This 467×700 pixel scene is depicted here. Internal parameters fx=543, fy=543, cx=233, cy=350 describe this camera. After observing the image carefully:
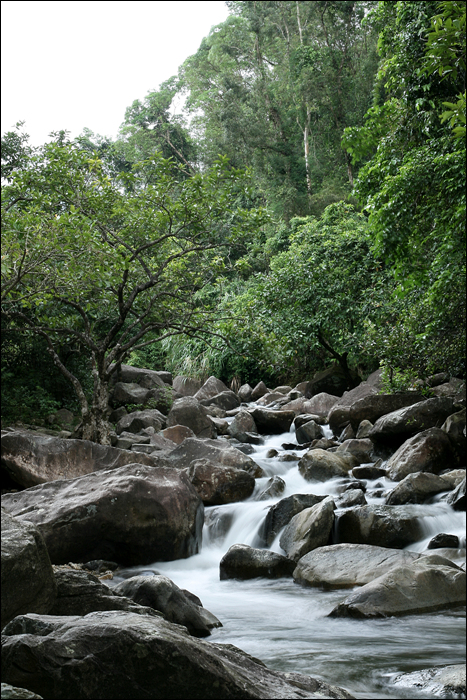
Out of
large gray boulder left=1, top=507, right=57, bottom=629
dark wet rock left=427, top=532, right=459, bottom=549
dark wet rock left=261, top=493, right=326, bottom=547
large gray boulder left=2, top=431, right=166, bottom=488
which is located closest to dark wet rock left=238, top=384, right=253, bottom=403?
large gray boulder left=2, top=431, right=166, bottom=488

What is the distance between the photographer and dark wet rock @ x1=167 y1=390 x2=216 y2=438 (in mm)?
12930

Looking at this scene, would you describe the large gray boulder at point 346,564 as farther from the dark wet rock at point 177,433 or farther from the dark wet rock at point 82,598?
the dark wet rock at point 177,433

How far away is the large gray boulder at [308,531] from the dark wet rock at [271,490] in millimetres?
1577

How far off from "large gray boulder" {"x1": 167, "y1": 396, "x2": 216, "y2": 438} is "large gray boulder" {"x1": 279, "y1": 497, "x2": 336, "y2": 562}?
20.8ft

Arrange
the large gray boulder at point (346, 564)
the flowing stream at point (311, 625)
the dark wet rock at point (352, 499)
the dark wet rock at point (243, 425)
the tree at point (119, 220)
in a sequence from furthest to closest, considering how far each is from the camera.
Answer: the dark wet rock at point (243, 425)
the tree at point (119, 220)
the dark wet rock at point (352, 499)
the large gray boulder at point (346, 564)
the flowing stream at point (311, 625)

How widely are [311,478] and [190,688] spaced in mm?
7538

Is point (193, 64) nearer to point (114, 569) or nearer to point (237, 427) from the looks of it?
point (237, 427)

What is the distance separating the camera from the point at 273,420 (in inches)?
531

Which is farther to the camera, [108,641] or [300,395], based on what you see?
[300,395]

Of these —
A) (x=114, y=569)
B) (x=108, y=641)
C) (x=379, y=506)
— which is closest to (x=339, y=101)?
(x=379, y=506)

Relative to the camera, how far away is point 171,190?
31.6 feet

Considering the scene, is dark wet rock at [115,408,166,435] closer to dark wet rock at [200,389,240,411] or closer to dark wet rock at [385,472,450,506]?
dark wet rock at [200,389,240,411]

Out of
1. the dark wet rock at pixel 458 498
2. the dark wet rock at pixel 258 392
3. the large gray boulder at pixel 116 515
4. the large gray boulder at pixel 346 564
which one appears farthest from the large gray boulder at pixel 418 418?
the dark wet rock at pixel 258 392

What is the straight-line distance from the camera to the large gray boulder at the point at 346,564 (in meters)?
5.21
